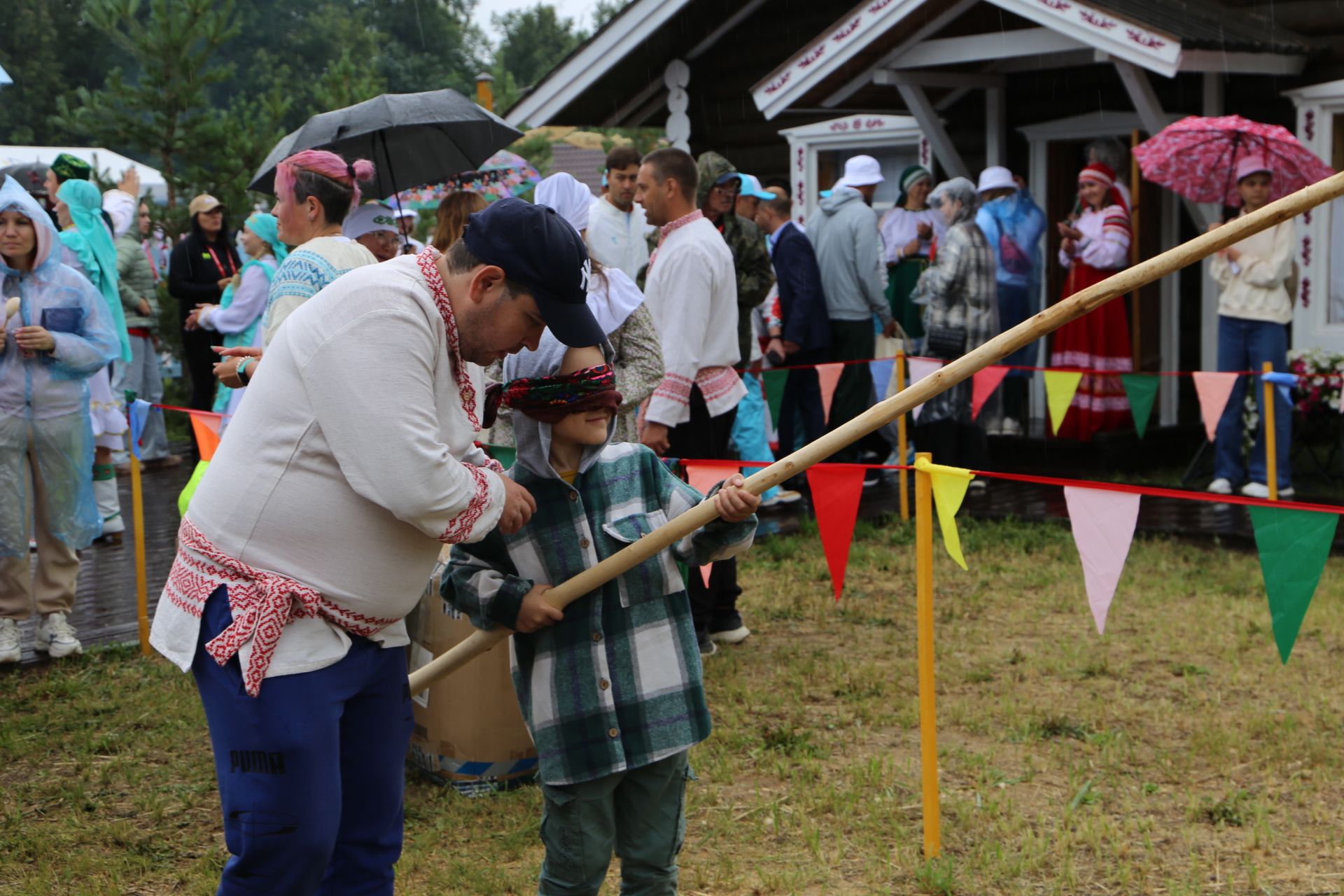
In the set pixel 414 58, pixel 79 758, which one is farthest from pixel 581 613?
pixel 414 58

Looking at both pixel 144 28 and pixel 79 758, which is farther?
pixel 144 28

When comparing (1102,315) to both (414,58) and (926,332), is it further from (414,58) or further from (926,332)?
(414,58)

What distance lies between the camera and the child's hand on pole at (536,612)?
2.98 metres

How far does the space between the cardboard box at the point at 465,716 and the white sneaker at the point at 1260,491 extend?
5.79 meters

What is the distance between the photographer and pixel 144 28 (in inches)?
549

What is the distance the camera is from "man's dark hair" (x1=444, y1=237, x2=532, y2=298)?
A: 8.49 feet

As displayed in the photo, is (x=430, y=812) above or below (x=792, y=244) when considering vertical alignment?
below

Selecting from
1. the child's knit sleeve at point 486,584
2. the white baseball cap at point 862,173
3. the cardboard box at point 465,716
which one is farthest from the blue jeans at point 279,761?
the white baseball cap at point 862,173

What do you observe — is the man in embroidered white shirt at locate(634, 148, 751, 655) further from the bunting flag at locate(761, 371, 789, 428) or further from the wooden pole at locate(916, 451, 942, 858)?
the bunting flag at locate(761, 371, 789, 428)

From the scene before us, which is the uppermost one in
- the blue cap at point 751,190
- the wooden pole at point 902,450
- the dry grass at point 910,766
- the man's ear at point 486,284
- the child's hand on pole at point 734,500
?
the blue cap at point 751,190

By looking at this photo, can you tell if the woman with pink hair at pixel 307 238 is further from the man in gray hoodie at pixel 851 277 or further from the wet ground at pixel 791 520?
the man in gray hoodie at pixel 851 277

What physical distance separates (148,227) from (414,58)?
42.6m

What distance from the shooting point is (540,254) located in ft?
8.31

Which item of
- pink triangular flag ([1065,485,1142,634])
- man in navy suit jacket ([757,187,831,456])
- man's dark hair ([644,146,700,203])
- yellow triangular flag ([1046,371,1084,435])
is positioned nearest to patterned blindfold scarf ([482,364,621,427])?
pink triangular flag ([1065,485,1142,634])
